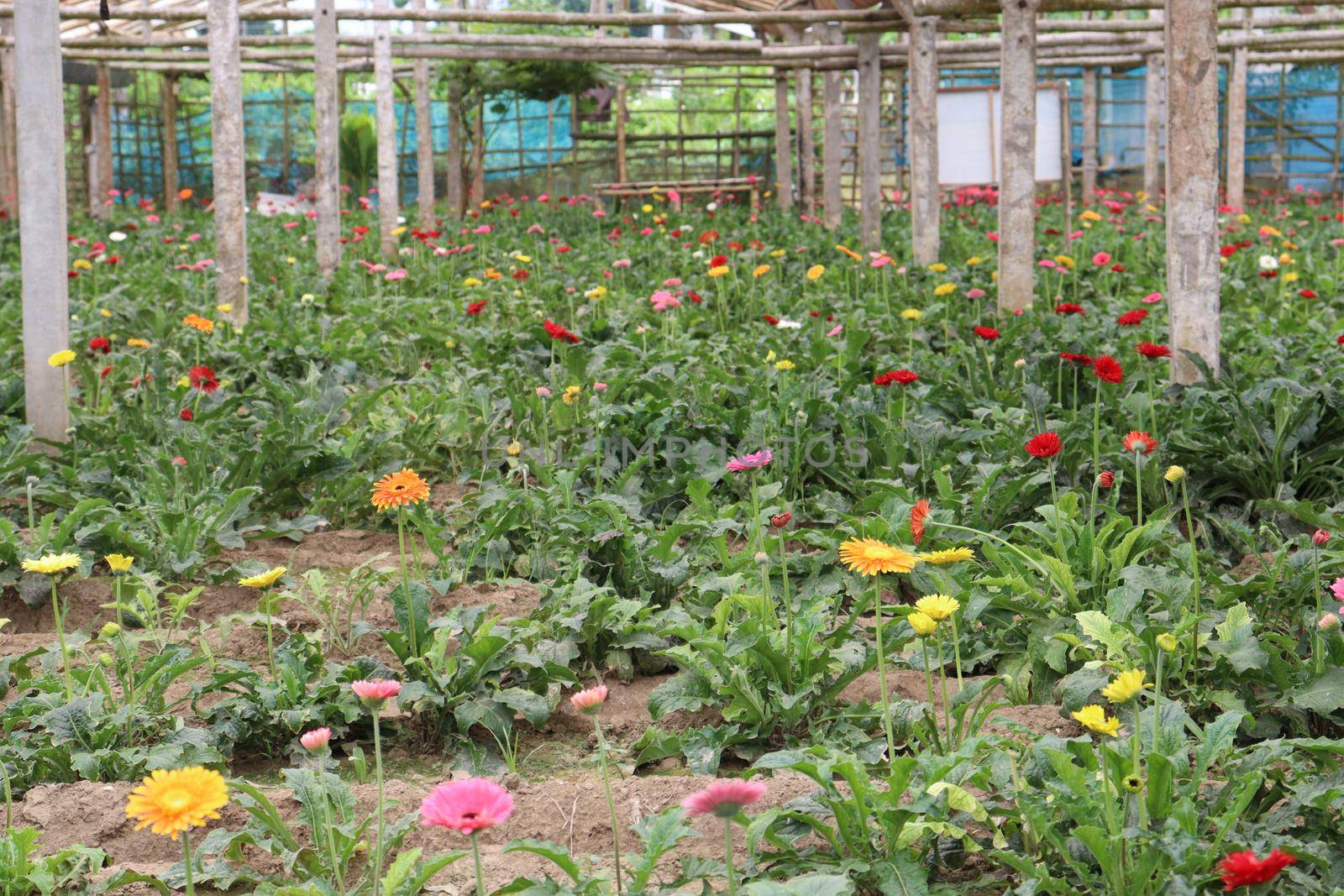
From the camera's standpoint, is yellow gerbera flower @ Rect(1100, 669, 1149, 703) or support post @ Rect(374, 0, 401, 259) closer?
yellow gerbera flower @ Rect(1100, 669, 1149, 703)

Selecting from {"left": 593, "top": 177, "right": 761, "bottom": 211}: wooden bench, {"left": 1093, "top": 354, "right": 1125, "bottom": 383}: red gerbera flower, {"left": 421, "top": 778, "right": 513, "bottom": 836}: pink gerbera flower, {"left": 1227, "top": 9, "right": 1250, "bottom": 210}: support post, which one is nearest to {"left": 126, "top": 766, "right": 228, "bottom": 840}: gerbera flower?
{"left": 421, "top": 778, "right": 513, "bottom": 836}: pink gerbera flower

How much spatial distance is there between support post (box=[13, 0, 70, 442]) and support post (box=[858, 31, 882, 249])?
6.59 metres

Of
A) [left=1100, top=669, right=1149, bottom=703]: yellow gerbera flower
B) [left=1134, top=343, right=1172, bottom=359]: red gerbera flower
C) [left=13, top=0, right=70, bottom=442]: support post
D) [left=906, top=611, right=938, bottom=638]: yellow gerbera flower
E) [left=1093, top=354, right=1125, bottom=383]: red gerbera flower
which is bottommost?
[left=1100, top=669, right=1149, bottom=703]: yellow gerbera flower

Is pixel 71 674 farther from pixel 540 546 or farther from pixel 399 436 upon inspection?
pixel 399 436

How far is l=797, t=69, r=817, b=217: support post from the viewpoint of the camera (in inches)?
554

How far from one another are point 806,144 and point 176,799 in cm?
1329

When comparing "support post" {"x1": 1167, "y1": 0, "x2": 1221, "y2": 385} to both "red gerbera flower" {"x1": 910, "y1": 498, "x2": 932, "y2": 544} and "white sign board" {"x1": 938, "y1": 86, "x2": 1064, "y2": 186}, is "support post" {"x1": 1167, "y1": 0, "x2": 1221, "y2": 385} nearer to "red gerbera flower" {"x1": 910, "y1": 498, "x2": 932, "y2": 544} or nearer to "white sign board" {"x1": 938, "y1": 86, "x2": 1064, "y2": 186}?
"red gerbera flower" {"x1": 910, "y1": 498, "x2": 932, "y2": 544}

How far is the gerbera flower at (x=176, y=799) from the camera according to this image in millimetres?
1678

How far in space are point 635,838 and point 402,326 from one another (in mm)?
5004

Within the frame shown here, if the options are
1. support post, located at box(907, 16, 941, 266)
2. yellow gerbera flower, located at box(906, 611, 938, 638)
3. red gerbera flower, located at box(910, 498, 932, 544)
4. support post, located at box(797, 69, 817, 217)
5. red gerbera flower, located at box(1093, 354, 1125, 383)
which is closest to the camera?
yellow gerbera flower, located at box(906, 611, 938, 638)

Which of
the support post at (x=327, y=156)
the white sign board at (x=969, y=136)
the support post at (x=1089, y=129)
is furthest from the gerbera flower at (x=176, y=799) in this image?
the support post at (x=1089, y=129)

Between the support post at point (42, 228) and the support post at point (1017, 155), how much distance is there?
4.50 meters

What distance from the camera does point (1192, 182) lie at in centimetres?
523

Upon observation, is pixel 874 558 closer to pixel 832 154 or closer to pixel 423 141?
pixel 832 154
